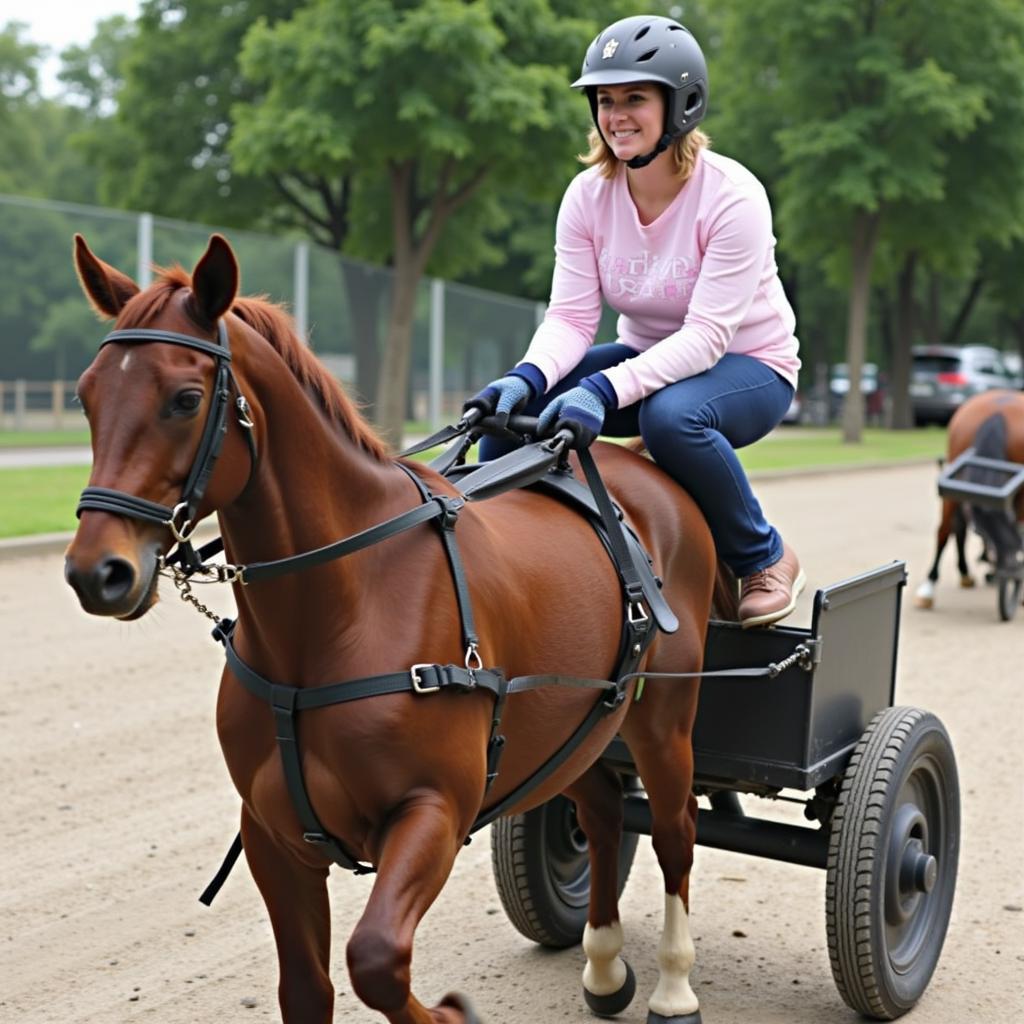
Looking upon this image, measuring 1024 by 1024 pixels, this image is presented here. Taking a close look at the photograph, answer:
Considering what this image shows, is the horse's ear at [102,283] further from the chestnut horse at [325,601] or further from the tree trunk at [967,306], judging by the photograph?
the tree trunk at [967,306]

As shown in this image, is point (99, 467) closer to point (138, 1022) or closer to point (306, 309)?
point (138, 1022)

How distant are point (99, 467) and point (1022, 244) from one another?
149 feet

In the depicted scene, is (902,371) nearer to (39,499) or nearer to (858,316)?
(858,316)

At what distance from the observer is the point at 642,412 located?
4.12 metres

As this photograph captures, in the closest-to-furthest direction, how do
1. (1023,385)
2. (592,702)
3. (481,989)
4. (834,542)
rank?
(592,702) → (481,989) → (834,542) → (1023,385)

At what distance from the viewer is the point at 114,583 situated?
2654 mm

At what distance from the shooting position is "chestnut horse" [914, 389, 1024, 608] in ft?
35.8

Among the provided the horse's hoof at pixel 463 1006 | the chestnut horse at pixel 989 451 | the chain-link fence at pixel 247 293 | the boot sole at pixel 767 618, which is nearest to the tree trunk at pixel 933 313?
the chain-link fence at pixel 247 293

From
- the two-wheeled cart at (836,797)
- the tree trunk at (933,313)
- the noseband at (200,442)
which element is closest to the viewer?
the noseband at (200,442)

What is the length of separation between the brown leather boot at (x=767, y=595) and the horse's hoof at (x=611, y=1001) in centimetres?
104

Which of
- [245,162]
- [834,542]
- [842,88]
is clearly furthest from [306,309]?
[842,88]

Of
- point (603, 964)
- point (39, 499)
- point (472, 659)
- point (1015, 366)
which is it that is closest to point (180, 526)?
point (472, 659)

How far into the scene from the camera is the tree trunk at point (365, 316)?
81.8ft

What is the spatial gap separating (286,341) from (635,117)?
1345mm
